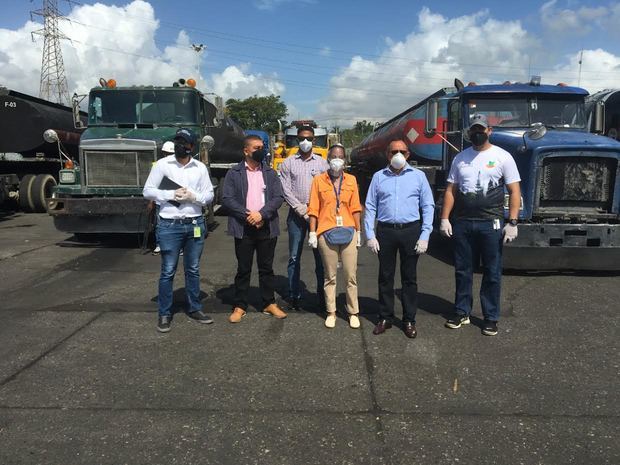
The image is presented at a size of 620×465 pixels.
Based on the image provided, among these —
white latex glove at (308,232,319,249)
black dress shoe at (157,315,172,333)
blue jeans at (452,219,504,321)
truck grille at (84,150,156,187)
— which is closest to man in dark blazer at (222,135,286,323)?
white latex glove at (308,232,319,249)

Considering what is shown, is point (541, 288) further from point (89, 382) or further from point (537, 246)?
point (89, 382)

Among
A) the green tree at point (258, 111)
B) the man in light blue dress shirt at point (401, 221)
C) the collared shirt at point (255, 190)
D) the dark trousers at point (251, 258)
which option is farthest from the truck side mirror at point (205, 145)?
the green tree at point (258, 111)

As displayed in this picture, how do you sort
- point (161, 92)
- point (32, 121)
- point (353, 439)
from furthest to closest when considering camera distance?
point (32, 121), point (161, 92), point (353, 439)

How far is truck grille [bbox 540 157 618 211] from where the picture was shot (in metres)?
6.70

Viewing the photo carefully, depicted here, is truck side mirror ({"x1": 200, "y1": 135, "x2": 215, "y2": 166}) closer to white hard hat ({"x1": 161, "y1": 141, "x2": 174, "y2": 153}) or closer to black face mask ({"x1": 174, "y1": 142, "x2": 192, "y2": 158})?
white hard hat ({"x1": 161, "y1": 141, "x2": 174, "y2": 153})

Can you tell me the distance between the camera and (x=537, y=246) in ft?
21.8

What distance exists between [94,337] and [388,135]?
11656 mm

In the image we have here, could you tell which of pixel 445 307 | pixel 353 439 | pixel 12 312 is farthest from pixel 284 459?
pixel 12 312

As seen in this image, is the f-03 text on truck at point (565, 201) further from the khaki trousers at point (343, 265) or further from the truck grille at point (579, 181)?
the khaki trousers at point (343, 265)

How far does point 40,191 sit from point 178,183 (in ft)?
36.9

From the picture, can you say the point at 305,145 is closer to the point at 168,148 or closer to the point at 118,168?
the point at 168,148

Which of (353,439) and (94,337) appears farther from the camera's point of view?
(94,337)

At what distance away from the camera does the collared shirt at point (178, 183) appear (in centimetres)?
485

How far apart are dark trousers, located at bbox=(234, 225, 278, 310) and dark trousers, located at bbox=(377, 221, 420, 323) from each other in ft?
3.78
